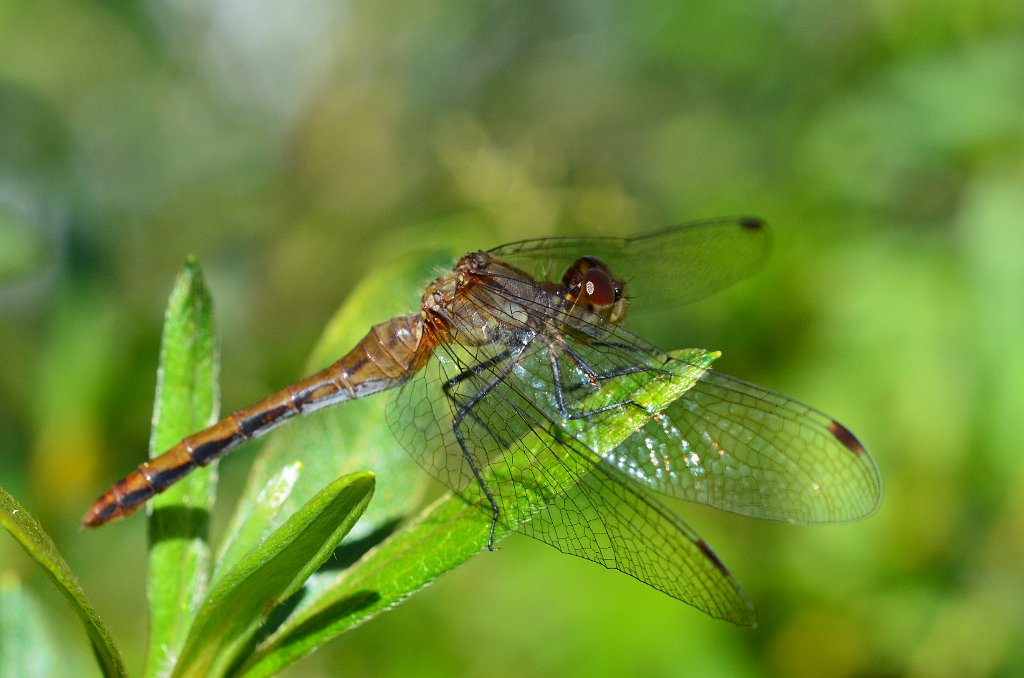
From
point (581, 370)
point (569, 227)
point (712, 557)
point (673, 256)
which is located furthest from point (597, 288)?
point (569, 227)

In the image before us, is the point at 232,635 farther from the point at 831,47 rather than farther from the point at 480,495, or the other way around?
the point at 831,47

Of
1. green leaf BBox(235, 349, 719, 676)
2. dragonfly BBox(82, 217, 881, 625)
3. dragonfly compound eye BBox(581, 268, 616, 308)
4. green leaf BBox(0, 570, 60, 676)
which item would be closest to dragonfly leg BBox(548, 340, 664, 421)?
dragonfly BBox(82, 217, 881, 625)

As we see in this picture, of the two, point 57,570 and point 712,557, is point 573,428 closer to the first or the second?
point 712,557

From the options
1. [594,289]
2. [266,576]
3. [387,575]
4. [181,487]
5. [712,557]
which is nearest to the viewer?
[266,576]

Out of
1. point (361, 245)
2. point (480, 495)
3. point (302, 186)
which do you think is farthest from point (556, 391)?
point (302, 186)

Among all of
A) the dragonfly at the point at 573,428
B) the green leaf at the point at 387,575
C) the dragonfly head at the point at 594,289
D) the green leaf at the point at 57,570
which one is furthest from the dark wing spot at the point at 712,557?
the green leaf at the point at 57,570
